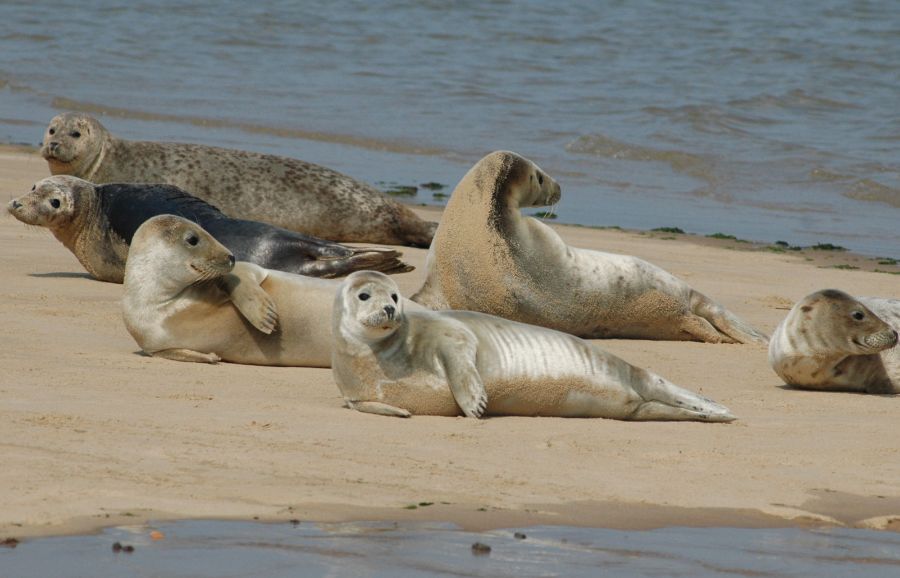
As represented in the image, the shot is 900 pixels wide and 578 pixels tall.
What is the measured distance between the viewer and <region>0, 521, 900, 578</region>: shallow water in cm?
357

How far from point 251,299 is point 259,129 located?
1146 centimetres

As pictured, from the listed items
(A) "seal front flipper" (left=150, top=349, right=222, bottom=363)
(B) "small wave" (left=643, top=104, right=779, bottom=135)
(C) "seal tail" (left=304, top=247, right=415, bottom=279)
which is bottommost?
(B) "small wave" (left=643, top=104, right=779, bottom=135)

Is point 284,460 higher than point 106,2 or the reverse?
higher

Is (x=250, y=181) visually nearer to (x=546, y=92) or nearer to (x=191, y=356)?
(x=191, y=356)

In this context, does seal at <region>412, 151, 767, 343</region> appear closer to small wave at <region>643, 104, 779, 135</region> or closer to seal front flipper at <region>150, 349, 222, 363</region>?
seal front flipper at <region>150, 349, 222, 363</region>

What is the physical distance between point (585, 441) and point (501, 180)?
3.01 meters

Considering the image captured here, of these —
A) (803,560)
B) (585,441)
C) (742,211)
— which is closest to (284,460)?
(585,441)

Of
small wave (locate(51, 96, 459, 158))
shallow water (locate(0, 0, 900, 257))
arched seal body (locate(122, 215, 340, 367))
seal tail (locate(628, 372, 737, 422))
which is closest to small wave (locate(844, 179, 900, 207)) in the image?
shallow water (locate(0, 0, 900, 257))

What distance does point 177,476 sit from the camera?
4.40 metres

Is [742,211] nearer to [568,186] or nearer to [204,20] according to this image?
[568,186]

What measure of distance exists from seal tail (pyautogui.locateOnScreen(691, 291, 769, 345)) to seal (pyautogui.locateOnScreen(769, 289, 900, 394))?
1.25 meters

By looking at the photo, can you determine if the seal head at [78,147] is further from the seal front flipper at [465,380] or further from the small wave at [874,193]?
the small wave at [874,193]

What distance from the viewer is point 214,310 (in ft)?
22.2

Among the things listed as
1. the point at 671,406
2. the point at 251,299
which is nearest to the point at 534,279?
the point at 251,299
